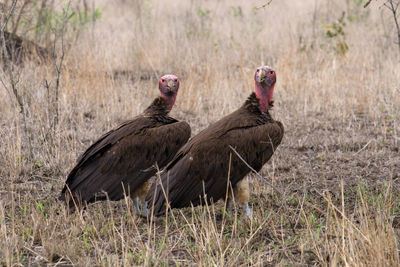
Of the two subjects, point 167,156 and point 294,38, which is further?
point 294,38

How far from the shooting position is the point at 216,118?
26.6ft

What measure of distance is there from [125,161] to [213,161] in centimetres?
72

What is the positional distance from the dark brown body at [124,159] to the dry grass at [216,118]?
0.68 feet

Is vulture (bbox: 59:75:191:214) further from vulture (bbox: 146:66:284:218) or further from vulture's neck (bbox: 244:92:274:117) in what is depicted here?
A: vulture's neck (bbox: 244:92:274:117)

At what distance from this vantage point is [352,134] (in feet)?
23.9

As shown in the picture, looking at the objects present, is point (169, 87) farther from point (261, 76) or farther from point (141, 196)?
point (141, 196)

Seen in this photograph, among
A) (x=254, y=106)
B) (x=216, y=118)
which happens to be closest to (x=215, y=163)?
(x=254, y=106)

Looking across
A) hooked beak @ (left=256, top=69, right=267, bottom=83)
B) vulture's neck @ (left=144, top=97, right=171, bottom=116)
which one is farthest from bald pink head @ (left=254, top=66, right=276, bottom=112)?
vulture's neck @ (left=144, top=97, right=171, bottom=116)

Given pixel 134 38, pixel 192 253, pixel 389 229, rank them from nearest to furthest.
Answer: pixel 389 229
pixel 192 253
pixel 134 38

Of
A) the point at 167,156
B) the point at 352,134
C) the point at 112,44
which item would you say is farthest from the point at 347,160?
the point at 112,44

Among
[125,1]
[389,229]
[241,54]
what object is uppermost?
[125,1]

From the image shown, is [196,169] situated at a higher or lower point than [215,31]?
lower

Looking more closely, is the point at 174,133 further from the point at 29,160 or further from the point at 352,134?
the point at 352,134

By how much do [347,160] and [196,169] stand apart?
7.83 ft
